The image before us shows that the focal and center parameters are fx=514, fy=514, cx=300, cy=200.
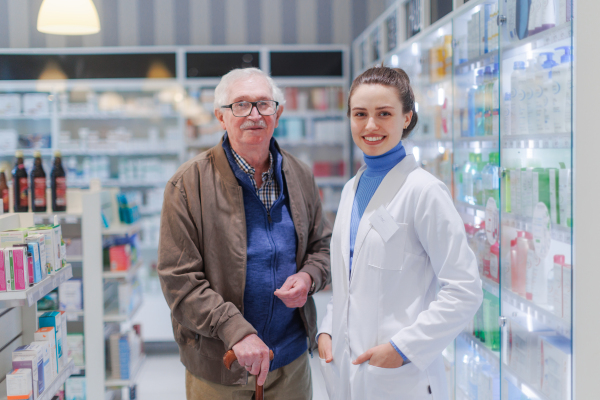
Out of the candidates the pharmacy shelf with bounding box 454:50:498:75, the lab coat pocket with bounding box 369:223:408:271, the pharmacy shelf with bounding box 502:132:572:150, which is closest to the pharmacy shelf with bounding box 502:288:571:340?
the pharmacy shelf with bounding box 502:132:572:150

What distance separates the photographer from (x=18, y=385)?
205 centimetres

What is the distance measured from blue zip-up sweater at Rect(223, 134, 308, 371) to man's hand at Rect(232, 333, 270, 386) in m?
0.21

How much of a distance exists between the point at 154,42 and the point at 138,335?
147 inches

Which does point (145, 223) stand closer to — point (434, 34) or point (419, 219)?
point (434, 34)

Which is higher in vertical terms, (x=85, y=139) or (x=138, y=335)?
(x=85, y=139)

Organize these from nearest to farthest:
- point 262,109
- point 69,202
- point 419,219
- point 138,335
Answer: point 419,219, point 262,109, point 69,202, point 138,335

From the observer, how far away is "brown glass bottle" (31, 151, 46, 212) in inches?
129

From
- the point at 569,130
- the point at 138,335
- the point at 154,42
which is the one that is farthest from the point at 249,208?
the point at 154,42

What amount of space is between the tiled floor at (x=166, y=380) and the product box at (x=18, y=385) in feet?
7.15

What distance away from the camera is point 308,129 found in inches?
233

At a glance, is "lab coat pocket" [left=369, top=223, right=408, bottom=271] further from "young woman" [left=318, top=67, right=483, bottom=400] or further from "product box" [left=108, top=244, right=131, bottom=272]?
"product box" [left=108, top=244, right=131, bottom=272]

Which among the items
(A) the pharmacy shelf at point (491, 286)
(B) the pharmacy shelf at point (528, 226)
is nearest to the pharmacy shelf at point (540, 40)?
(B) the pharmacy shelf at point (528, 226)

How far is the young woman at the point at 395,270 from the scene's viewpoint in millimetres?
1401

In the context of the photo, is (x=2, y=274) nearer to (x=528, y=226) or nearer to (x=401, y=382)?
(x=401, y=382)
